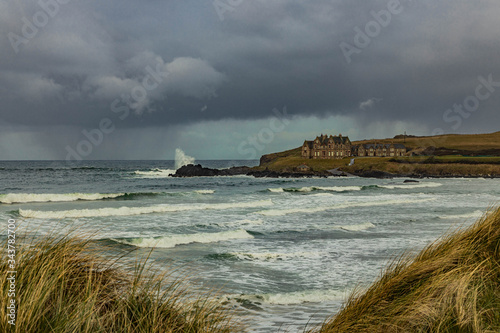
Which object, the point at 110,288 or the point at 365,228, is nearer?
the point at 110,288

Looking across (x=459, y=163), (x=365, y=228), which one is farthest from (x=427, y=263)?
(x=459, y=163)

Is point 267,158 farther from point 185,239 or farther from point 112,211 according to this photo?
point 185,239

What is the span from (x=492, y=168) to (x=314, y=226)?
7798cm

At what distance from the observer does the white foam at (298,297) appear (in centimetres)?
774

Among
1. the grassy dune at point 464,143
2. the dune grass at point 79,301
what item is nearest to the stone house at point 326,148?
the grassy dune at point 464,143

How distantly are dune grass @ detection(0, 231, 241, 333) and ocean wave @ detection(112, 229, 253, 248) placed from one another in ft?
31.9

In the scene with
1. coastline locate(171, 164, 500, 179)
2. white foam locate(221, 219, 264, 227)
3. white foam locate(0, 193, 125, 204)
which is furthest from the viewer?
coastline locate(171, 164, 500, 179)

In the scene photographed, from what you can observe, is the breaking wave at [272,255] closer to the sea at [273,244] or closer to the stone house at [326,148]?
the sea at [273,244]

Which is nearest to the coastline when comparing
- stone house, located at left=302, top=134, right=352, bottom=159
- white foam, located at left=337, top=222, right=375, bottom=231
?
stone house, located at left=302, top=134, right=352, bottom=159

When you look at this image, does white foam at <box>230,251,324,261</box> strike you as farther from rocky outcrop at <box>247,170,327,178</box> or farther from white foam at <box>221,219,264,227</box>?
rocky outcrop at <box>247,170,327,178</box>

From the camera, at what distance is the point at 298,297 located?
26.0ft

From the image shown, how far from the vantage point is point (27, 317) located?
10.3ft

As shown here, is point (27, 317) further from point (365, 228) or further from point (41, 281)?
point (365, 228)

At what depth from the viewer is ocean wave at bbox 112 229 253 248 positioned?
1423cm
